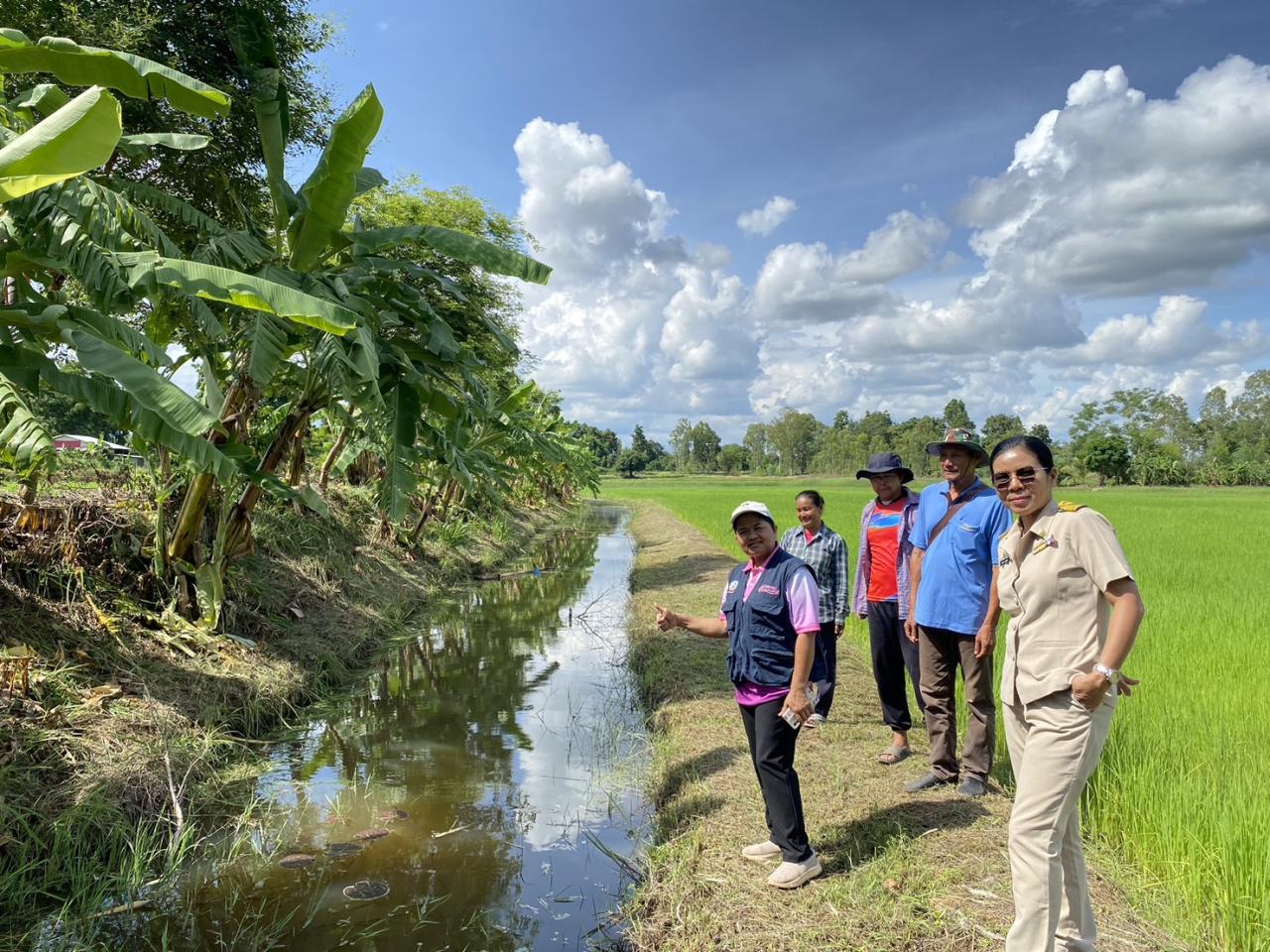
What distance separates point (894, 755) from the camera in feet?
15.1

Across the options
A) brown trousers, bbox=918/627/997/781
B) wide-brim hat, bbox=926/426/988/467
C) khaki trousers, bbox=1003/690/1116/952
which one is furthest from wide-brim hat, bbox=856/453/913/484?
khaki trousers, bbox=1003/690/1116/952

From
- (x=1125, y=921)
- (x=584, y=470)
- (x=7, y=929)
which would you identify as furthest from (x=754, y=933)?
(x=584, y=470)

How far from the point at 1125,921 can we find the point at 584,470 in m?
21.2

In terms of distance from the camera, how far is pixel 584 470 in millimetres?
23703

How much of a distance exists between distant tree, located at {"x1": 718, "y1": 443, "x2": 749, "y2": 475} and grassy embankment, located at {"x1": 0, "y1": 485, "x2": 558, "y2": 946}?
91569 millimetres

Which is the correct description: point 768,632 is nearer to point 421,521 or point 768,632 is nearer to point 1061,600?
point 1061,600

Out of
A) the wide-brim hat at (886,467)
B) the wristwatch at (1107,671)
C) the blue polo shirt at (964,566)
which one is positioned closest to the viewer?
the wristwatch at (1107,671)

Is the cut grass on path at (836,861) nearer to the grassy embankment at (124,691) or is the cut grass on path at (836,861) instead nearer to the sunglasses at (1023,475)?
the sunglasses at (1023,475)

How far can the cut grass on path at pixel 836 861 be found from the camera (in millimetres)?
2936

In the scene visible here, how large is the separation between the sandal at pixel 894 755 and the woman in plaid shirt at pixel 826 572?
465mm

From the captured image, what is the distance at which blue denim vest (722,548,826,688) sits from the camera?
3.22 meters

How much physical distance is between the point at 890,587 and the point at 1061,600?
2249mm

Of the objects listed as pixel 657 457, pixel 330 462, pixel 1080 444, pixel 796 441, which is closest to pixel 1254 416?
pixel 1080 444

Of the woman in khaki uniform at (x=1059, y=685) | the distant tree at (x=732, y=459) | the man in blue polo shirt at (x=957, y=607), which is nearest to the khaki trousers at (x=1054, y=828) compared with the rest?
the woman in khaki uniform at (x=1059, y=685)
